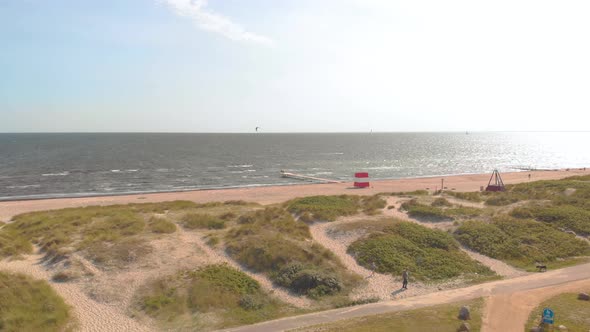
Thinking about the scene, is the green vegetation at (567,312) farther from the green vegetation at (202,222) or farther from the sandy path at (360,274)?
the green vegetation at (202,222)

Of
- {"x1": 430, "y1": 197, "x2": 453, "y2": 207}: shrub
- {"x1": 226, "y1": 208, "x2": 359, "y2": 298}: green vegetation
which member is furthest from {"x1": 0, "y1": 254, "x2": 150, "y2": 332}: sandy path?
{"x1": 430, "y1": 197, "x2": 453, "y2": 207}: shrub

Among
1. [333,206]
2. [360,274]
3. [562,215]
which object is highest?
[562,215]

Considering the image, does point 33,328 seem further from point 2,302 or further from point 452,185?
point 452,185

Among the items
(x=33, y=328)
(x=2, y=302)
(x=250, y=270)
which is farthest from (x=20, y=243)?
(x=250, y=270)

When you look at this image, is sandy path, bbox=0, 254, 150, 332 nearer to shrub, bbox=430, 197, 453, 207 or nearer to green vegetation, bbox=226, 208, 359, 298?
green vegetation, bbox=226, 208, 359, 298

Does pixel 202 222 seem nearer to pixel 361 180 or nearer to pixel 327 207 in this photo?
pixel 327 207

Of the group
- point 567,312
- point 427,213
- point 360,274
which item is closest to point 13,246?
point 360,274
